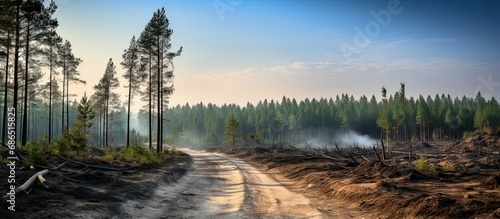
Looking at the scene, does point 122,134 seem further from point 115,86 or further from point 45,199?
point 45,199

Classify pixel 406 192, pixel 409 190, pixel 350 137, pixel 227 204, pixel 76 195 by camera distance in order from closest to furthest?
pixel 76 195 < pixel 406 192 < pixel 227 204 < pixel 409 190 < pixel 350 137

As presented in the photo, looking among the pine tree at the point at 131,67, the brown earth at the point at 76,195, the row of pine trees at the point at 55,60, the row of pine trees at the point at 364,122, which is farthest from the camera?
the row of pine trees at the point at 364,122

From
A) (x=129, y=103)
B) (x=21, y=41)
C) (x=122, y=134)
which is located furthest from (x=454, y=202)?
(x=122, y=134)

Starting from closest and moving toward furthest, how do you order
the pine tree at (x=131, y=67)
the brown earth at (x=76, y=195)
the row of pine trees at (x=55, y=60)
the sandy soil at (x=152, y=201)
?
the brown earth at (x=76, y=195) → the sandy soil at (x=152, y=201) → the row of pine trees at (x=55, y=60) → the pine tree at (x=131, y=67)

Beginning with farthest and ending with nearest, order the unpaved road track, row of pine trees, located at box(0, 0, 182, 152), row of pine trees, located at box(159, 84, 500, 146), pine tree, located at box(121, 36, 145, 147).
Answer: row of pine trees, located at box(159, 84, 500, 146), pine tree, located at box(121, 36, 145, 147), row of pine trees, located at box(0, 0, 182, 152), the unpaved road track

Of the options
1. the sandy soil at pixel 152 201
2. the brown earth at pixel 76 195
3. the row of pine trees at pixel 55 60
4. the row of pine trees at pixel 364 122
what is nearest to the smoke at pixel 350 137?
the row of pine trees at pixel 364 122

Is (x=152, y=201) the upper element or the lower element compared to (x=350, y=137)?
upper

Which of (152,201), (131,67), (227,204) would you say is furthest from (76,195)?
(131,67)

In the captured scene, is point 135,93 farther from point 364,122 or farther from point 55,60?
point 364,122

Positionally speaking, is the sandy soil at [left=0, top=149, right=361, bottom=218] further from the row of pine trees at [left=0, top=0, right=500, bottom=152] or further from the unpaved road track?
the row of pine trees at [left=0, top=0, right=500, bottom=152]

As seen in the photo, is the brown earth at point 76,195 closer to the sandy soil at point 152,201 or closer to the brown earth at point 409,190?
the sandy soil at point 152,201

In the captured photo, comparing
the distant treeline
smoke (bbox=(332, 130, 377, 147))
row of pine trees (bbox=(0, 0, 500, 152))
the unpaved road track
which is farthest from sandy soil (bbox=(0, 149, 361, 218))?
smoke (bbox=(332, 130, 377, 147))

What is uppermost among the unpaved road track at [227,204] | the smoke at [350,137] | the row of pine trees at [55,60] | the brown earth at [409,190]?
the row of pine trees at [55,60]

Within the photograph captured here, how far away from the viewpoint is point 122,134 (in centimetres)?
12900
